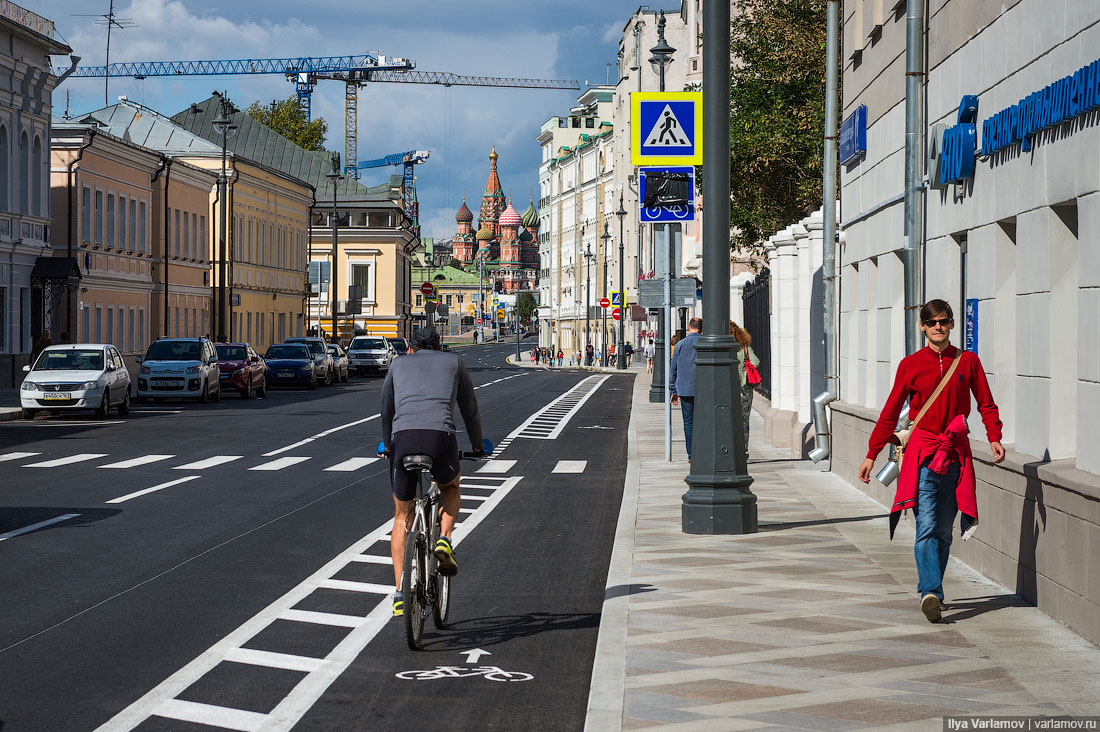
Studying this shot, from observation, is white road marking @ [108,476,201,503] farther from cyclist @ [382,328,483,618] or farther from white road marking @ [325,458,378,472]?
cyclist @ [382,328,483,618]

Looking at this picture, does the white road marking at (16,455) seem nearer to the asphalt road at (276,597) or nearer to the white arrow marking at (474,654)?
the asphalt road at (276,597)

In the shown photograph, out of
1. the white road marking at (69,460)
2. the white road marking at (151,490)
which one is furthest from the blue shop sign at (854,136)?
the white road marking at (69,460)

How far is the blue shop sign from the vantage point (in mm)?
17719

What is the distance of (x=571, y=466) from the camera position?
21.7 metres

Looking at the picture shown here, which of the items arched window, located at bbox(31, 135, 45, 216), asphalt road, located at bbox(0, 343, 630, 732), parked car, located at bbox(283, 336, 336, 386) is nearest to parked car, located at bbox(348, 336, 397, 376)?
parked car, located at bbox(283, 336, 336, 386)

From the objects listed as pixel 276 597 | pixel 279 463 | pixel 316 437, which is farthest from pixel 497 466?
pixel 276 597

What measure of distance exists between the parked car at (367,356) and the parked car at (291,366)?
13989 millimetres

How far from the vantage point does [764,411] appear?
27.3 metres

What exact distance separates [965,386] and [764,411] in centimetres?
1843

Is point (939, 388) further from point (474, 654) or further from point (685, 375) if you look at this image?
point (685, 375)

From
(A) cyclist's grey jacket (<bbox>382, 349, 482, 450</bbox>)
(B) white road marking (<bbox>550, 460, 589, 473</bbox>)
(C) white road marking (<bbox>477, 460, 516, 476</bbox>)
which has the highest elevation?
(A) cyclist's grey jacket (<bbox>382, 349, 482, 450</bbox>)

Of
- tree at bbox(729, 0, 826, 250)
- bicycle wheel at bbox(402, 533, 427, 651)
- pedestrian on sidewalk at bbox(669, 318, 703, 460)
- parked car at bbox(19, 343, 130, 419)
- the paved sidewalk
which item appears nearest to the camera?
the paved sidewalk

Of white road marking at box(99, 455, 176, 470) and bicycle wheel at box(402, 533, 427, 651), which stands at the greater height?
bicycle wheel at box(402, 533, 427, 651)

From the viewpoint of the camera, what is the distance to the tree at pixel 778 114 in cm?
3691
